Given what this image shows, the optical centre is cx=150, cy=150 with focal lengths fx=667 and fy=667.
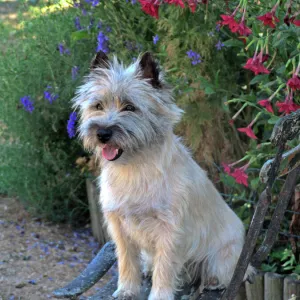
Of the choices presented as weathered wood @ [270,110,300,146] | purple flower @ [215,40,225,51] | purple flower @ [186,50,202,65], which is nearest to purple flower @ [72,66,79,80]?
purple flower @ [186,50,202,65]

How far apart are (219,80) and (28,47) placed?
1750mm

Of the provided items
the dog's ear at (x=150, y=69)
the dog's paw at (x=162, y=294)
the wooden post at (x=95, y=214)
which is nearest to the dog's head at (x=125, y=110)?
the dog's ear at (x=150, y=69)

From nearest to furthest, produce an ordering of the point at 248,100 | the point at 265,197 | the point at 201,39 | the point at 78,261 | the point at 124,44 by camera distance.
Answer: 1. the point at 265,197
2. the point at 248,100
3. the point at 201,39
4. the point at 124,44
5. the point at 78,261

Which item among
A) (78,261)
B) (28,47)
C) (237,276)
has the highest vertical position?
(28,47)

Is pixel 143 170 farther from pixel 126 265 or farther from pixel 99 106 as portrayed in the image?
pixel 126 265

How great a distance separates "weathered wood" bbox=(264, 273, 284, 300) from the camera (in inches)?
139

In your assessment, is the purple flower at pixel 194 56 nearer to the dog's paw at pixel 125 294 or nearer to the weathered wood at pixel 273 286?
the weathered wood at pixel 273 286

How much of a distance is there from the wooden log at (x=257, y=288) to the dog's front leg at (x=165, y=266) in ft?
3.13

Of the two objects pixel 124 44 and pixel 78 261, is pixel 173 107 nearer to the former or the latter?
pixel 124 44

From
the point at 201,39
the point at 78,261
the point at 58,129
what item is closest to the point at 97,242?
the point at 78,261

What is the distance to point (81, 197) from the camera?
547cm

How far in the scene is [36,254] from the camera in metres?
5.02

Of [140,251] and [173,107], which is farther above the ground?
[173,107]

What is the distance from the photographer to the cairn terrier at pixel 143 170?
2.64 m
